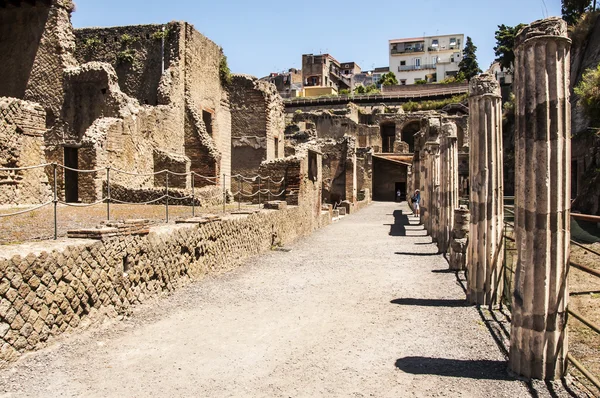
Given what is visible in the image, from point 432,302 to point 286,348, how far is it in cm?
280

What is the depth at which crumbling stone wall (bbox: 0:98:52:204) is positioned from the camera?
11547 mm

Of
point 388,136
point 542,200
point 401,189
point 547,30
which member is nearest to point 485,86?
point 547,30

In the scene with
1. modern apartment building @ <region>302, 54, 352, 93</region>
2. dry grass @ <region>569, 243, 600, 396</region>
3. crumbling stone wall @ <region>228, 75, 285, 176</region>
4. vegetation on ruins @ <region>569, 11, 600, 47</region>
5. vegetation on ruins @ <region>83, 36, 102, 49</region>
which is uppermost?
modern apartment building @ <region>302, 54, 352, 93</region>

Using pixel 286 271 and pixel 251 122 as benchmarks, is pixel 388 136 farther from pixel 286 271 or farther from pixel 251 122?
pixel 286 271

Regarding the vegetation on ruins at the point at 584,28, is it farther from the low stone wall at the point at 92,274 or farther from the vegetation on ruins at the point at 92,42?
the low stone wall at the point at 92,274

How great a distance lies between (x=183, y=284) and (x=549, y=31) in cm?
586

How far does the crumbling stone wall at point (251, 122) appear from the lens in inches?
960

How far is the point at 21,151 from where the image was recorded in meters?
12.0

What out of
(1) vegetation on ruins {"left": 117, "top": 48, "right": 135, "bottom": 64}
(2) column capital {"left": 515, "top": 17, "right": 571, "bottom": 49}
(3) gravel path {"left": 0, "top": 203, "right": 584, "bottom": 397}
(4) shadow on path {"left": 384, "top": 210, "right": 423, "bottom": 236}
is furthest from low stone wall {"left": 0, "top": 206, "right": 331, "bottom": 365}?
(1) vegetation on ruins {"left": 117, "top": 48, "right": 135, "bottom": 64}

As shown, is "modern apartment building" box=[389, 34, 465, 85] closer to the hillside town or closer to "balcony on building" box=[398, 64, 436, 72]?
"balcony on building" box=[398, 64, 436, 72]

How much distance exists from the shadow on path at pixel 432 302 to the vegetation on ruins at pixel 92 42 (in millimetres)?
18693

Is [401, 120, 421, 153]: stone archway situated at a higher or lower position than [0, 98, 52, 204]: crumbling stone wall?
higher

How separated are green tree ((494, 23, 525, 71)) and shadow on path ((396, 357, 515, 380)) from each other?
55108 mm

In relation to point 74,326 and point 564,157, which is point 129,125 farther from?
point 564,157
